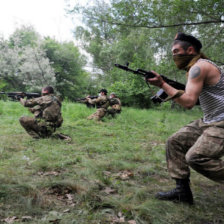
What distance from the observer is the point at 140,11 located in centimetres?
688

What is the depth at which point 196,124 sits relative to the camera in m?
2.81

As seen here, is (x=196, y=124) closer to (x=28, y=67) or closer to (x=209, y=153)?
(x=209, y=153)

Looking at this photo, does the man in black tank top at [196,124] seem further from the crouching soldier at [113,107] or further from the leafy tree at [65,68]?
the leafy tree at [65,68]

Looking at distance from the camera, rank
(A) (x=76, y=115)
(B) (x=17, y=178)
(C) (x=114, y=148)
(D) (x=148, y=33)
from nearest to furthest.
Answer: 1. (B) (x=17, y=178)
2. (C) (x=114, y=148)
3. (D) (x=148, y=33)
4. (A) (x=76, y=115)

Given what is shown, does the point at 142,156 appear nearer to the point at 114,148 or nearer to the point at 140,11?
the point at 114,148

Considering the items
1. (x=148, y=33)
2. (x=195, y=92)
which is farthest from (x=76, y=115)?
(x=195, y=92)

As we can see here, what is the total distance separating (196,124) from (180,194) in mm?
850

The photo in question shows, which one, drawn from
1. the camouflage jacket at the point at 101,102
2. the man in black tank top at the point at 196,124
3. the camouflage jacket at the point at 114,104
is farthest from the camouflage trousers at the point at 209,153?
the camouflage jacket at the point at 114,104

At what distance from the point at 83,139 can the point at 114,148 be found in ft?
4.09

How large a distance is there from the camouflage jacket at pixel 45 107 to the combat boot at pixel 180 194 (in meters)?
4.28

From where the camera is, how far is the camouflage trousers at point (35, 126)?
6055 millimetres

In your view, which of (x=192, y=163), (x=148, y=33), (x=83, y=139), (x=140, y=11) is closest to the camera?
(x=192, y=163)

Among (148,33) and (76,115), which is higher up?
(148,33)

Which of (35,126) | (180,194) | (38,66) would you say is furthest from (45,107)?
(38,66)
